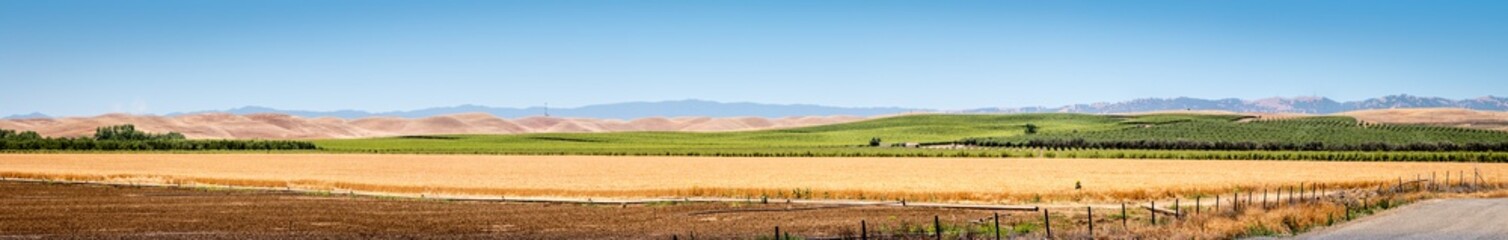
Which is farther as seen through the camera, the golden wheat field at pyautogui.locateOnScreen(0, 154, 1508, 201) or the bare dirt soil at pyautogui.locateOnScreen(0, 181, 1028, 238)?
the golden wheat field at pyautogui.locateOnScreen(0, 154, 1508, 201)

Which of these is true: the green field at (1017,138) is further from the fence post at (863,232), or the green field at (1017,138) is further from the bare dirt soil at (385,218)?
the fence post at (863,232)

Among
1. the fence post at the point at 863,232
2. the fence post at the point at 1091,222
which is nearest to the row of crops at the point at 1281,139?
the fence post at the point at 1091,222

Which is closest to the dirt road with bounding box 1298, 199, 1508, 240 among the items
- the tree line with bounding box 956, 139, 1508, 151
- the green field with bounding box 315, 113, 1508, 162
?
the green field with bounding box 315, 113, 1508, 162

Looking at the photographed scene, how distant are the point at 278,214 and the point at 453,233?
9.50 m

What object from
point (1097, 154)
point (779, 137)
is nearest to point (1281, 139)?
point (1097, 154)

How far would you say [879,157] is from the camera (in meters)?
98.6

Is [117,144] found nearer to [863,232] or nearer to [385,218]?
[385,218]

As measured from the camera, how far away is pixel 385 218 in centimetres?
4034

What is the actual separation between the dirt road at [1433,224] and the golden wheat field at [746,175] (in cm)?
1190

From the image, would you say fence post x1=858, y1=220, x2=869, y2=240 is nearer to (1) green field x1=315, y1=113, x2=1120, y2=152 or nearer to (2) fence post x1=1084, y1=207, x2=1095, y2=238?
(2) fence post x1=1084, y1=207, x2=1095, y2=238

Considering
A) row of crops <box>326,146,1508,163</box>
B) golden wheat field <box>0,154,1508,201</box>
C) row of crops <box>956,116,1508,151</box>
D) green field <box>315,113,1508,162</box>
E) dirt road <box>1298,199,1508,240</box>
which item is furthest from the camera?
row of crops <box>956,116,1508,151</box>

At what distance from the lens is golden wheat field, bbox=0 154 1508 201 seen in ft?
176

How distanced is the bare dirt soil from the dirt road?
10520 millimetres

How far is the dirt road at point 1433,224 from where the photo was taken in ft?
101
